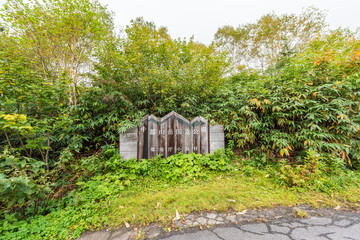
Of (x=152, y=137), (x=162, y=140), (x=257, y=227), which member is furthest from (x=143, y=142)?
(x=257, y=227)

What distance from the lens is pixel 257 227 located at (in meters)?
1.89

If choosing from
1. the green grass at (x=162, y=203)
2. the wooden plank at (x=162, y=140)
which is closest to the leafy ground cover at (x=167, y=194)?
the green grass at (x=162, y=203)

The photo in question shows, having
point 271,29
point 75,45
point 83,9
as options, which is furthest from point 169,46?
point 271,29

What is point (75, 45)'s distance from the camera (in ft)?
13.8

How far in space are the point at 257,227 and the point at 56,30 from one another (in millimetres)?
6391

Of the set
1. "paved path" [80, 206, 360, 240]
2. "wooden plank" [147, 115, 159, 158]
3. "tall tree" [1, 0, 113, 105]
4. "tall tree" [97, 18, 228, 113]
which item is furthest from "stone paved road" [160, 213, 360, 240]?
"tall tree" [1, 0, 113, 105]

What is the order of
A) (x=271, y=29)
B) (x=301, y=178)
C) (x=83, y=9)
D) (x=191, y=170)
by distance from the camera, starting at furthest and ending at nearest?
1. (x=271, y=29)
2. (x=83, y=9)
3. (x=191, y=170)
4. (x=301, y=178)

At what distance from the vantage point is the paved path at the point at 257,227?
5.77 ft

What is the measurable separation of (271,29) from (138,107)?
12942mm

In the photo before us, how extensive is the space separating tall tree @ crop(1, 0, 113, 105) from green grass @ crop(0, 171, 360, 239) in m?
2.98

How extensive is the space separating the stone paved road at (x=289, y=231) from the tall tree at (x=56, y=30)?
443 cm

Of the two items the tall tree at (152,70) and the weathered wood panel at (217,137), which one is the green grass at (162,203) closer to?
the weathered wood panel at (217,137)

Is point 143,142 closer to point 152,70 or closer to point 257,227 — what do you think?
point 152,70

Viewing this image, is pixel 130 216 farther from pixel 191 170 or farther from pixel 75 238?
pixel 191 170
